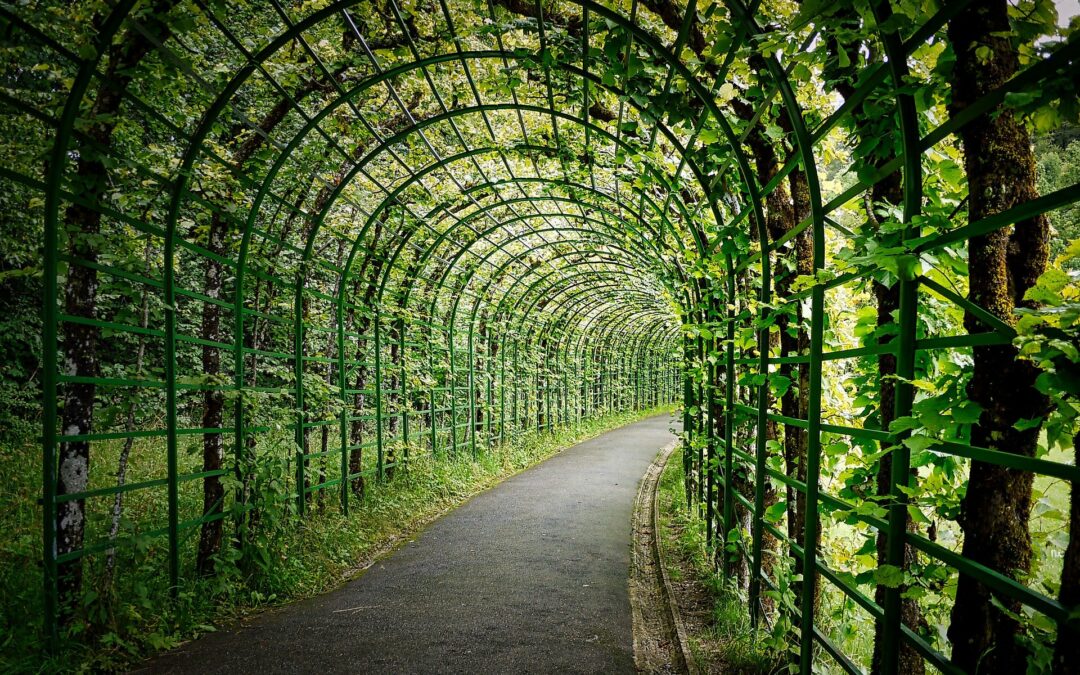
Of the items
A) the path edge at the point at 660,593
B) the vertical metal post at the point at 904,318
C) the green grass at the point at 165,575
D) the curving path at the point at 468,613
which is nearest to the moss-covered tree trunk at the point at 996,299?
the vertical metal post at the point at 904,318

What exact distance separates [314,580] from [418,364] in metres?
4.64

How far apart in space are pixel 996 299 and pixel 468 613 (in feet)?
13.7

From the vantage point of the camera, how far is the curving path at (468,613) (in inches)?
143

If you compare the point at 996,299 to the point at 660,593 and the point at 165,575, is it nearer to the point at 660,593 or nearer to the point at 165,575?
the point at 660,593

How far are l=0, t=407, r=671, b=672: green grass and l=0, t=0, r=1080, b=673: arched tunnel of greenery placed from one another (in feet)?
0.49

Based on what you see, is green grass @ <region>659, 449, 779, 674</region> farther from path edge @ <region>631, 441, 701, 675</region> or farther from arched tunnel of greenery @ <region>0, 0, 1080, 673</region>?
arched tunnel of greenery @ <region>0, 0, 1080, 673</region>

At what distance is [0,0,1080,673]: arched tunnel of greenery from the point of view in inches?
57.5

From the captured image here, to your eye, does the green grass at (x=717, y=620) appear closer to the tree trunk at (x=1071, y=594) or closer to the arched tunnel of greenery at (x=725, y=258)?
the arched tunnel of greenery at (x=725, y=258)

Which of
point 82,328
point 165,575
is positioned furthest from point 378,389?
point 82,328

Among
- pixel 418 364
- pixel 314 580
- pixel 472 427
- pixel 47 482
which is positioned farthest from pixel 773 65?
pixel 472 427

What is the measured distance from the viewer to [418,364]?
9273mm

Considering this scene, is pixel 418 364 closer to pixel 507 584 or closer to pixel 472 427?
pixel 472 427

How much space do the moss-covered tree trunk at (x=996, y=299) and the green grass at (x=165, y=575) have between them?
4308 mm

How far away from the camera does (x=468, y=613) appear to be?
175 inches
